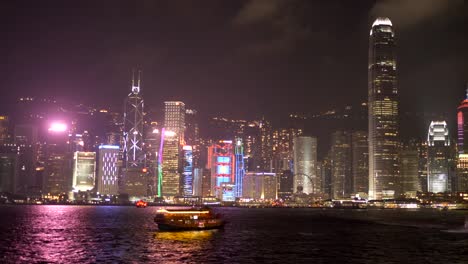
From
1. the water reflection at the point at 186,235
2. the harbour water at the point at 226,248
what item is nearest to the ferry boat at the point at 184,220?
the water reflection at the point at 186,235

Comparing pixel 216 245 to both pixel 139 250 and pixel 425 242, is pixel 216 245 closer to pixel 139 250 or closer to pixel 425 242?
pixel 139 250

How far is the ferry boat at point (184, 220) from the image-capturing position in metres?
113

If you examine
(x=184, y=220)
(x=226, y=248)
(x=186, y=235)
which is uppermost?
(x=184, y=220)

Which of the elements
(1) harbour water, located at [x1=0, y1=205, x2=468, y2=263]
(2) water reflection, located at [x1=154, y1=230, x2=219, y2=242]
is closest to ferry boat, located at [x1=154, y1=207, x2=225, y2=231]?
(2) water reflection, located at [x1=154, y1=230, x2=219, y2=242]

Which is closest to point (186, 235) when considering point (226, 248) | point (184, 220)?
point (184, 220)

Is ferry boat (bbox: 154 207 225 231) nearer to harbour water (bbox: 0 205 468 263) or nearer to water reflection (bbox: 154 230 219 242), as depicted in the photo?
water reflection (bbox: 154 230 219 242)

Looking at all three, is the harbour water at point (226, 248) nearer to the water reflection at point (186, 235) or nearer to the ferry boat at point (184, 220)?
the water reflection at point (186, 235)

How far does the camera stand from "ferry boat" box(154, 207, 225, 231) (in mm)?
112750

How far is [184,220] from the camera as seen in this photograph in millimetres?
113438

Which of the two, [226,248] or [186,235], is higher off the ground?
[186,235]

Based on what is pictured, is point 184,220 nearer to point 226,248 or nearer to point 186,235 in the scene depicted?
point 186,235

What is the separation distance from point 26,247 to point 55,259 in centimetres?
1545

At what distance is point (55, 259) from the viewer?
6850 centimetres

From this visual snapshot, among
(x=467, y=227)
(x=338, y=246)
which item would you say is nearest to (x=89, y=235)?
(x=338, y=246)
